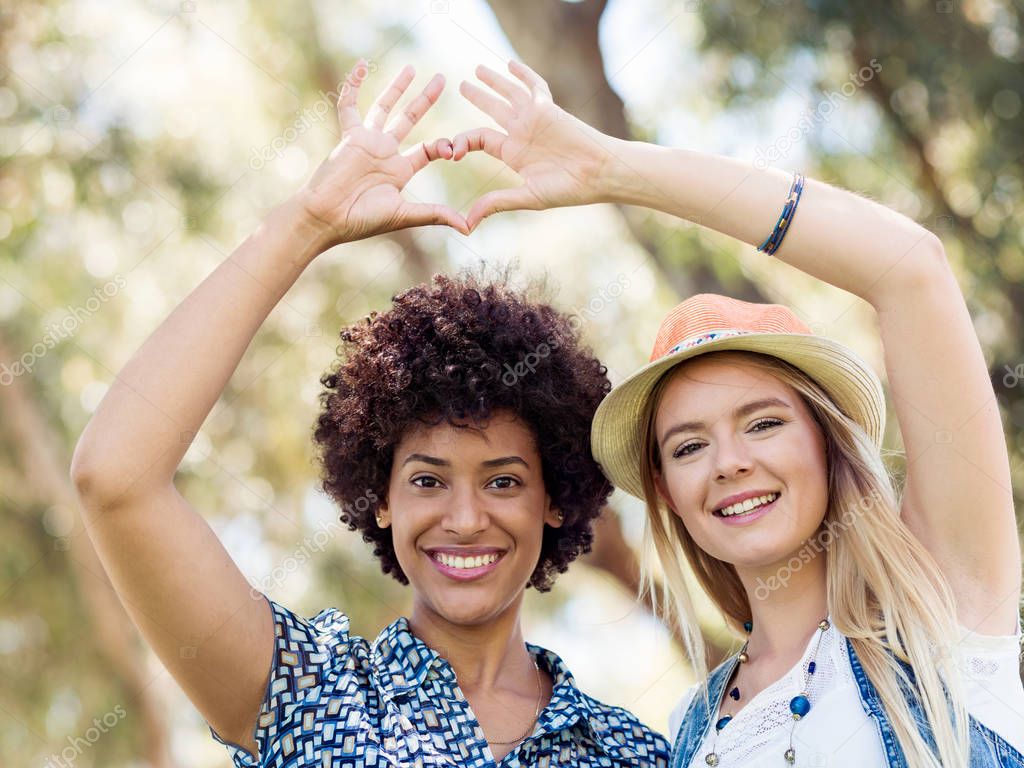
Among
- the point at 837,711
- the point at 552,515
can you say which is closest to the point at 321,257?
the point at 552,515

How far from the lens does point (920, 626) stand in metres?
2.55

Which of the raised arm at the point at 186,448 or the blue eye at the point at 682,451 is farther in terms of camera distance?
the blue eye at the point at 682,451

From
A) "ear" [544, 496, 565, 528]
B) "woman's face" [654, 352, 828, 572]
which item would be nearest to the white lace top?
"woman's face" [654, 352, 828, 572]

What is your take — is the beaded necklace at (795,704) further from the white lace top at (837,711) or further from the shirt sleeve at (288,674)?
the shirt sleeve at (288,674)

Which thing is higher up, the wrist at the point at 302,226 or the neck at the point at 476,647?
the wrist at the point at 302,226

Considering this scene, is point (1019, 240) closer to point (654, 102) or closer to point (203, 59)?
point (654, 102)

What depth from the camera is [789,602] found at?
2.83 m

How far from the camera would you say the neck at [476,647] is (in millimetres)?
3121

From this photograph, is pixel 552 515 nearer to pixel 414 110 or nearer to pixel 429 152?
pixel 429 152

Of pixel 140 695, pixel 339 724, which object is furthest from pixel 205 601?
pixel 140 695

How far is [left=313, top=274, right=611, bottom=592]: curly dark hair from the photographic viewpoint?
315 cm

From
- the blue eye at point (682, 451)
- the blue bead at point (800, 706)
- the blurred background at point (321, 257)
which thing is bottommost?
the blue bead at point (800, 706)

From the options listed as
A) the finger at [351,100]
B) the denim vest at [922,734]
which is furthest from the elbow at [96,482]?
the denim vest at [922,734]

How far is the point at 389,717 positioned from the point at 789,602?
0.94m
